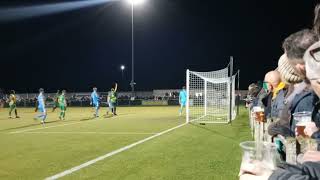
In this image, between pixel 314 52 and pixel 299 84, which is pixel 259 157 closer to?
pixel 314 52

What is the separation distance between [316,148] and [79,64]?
289 feet

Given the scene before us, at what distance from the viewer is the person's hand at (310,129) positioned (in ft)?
9.81

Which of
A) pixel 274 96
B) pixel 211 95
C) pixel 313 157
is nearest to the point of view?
pixel 313 157

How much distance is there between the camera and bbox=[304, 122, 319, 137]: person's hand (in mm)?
2991

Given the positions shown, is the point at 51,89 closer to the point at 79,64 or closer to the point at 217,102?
the point at 79,64

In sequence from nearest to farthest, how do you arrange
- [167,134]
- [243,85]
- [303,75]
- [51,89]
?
[303,75] → [167,134] → [243,85] → [51,89]

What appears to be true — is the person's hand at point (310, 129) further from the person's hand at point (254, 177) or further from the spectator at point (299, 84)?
the person's hand at point (254, 177)

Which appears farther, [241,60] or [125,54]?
[125,54]

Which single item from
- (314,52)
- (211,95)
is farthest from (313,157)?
(211,95)

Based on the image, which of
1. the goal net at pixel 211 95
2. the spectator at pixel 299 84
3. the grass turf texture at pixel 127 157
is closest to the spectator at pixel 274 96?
the spectator at pixel 299 84

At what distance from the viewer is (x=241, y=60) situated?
3366 inches

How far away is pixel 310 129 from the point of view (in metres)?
3.05

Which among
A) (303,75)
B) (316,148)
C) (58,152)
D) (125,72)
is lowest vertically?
(58,152)

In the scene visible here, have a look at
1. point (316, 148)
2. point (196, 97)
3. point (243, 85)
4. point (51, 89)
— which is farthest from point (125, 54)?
point (316, 148)
